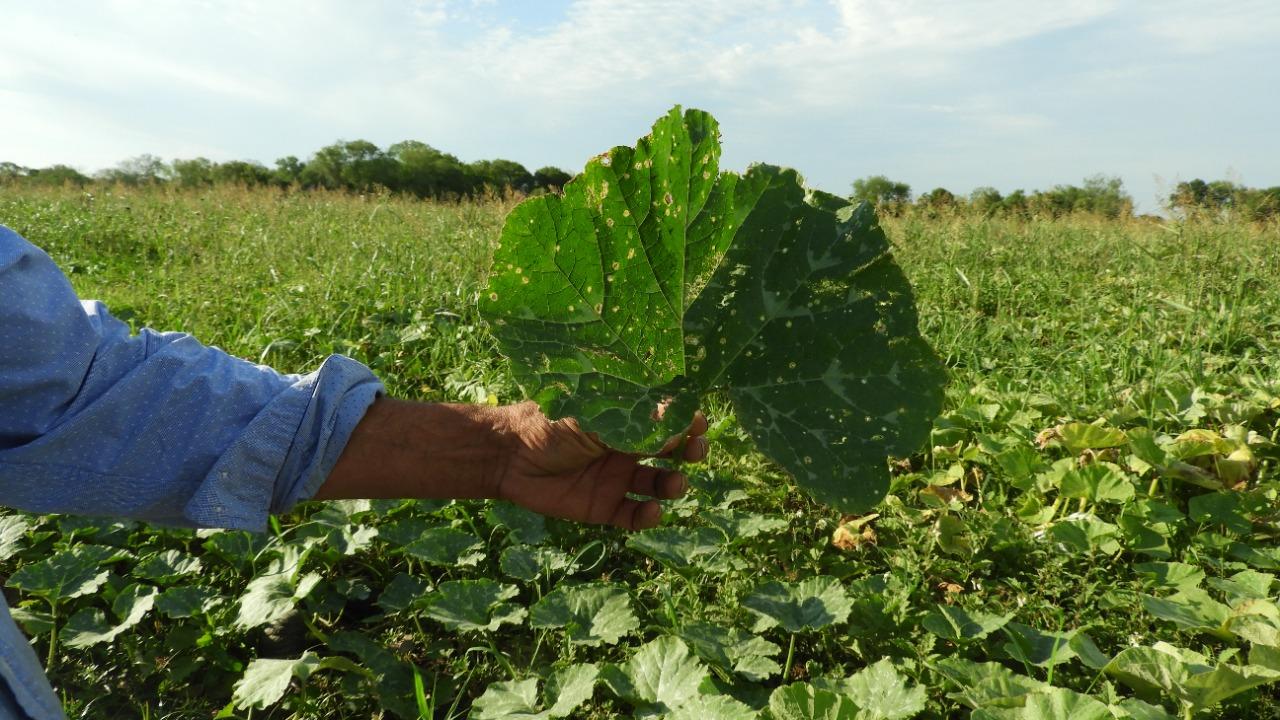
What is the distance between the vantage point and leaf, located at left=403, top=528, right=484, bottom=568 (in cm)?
213

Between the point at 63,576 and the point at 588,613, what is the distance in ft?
4.54

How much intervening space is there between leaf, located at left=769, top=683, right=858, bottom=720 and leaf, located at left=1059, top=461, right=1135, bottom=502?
1.14 m

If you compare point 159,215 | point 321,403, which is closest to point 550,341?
point 321,403

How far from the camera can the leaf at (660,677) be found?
1.55 metres

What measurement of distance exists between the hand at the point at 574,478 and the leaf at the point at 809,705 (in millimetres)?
382

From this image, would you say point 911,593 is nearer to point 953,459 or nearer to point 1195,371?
point 953,459

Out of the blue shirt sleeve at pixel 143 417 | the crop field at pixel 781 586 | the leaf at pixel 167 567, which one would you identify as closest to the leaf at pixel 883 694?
the crop field at pixel 781 586

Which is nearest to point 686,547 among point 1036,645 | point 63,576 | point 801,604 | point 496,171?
point 801,604

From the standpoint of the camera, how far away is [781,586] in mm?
1874

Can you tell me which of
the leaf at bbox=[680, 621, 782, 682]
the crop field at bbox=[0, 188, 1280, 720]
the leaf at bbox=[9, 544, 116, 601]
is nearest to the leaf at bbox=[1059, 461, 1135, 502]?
the crop field at bbox=[0, 188, 1280, 720]

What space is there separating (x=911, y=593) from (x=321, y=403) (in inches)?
54.5

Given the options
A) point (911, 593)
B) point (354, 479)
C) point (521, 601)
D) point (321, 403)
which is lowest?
point (521, 601)

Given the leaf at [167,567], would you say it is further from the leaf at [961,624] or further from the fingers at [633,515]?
the leaf at [961,624]

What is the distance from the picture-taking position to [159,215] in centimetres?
813
